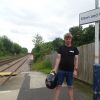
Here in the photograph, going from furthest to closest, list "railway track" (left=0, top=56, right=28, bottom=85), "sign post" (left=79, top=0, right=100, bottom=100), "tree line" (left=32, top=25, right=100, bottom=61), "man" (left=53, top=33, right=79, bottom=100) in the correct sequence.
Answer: "tree line" (left=32, top=25, right=100, bottom=61), "railway track" (left=0, top=56, right=28, bottom=85), "man" (left=53, top=33, right=79, bottom=100), "sign post" (left=79, top=0, right=100, bottom=100)

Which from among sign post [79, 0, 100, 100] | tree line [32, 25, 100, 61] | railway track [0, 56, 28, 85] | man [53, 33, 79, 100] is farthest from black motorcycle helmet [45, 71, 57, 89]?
tree line [32, 25, 100, 61]

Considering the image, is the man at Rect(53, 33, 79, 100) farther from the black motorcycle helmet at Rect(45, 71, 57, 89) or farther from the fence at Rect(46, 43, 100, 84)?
the fence at Rect(46, 43, 100, 84)

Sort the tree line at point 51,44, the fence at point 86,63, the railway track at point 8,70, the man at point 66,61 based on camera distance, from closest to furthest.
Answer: the man at point 66,61 → the fence at point 86,63 → the railway track at point 8,70 → the tree line at point 51,44

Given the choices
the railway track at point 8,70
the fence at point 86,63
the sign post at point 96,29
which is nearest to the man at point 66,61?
the sign post at point 96,29

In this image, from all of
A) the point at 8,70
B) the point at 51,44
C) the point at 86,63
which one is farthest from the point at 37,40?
the point at 86,63

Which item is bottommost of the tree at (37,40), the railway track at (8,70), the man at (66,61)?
the railway track at (8,70)

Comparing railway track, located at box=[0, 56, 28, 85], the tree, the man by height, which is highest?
the tree

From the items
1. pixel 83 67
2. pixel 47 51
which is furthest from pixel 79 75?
pixel 47 51

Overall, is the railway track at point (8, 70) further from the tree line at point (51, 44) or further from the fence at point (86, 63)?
the tree line at point (51, 44)

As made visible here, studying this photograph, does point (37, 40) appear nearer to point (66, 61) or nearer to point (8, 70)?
point (8, 70)

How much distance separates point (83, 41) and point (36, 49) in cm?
1217

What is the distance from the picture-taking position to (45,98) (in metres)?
9.32

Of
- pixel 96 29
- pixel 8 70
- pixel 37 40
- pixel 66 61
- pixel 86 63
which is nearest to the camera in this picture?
pixel 66 61

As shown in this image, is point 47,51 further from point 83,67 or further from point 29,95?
point 29,95
